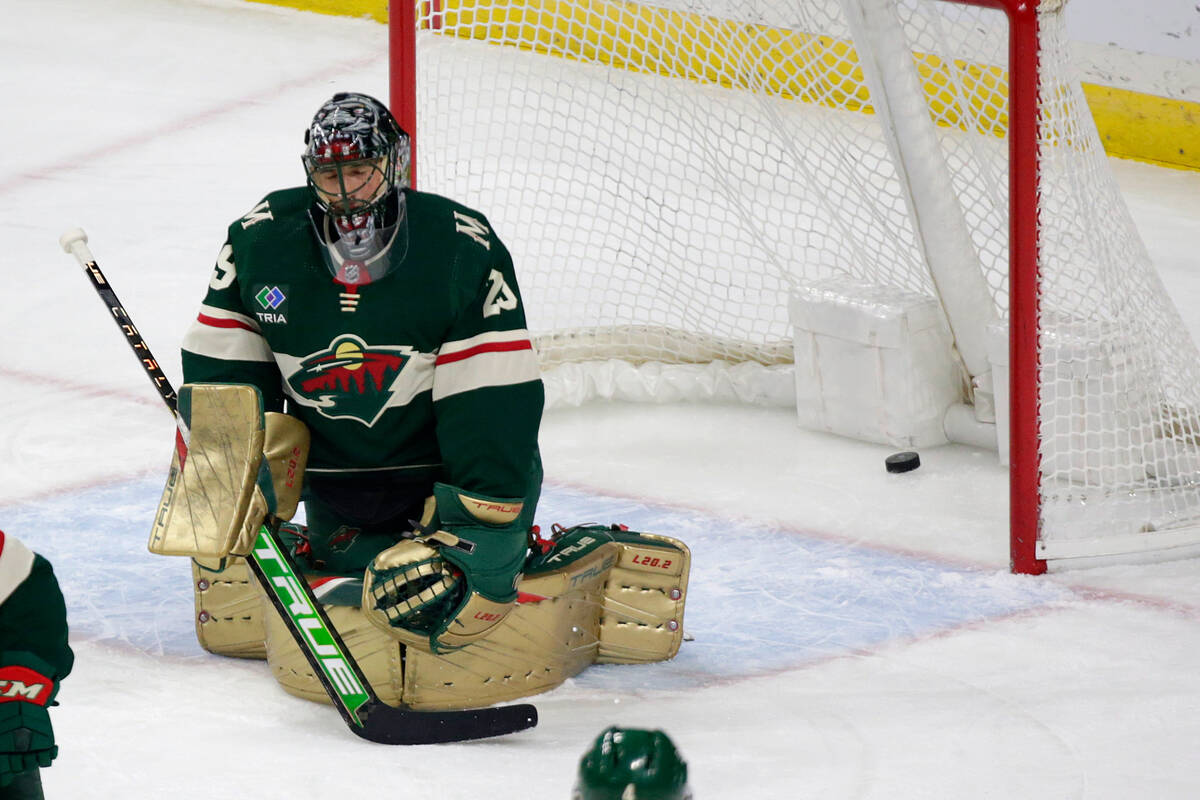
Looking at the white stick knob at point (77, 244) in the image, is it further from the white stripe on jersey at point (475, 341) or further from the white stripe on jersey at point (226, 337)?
the white stripe on jersey at point (475, 341)

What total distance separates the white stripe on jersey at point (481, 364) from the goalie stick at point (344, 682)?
1.05ft

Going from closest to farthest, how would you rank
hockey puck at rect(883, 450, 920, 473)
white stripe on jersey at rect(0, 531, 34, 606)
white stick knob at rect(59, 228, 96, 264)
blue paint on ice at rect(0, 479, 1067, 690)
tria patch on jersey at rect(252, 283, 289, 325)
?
white stripe on jersey at rect(0, 531, 34, 606) < tria patch on jersey at rect(252, 283, 289, 325) < white stick knob at rect(59, 228, 96, 264) < blue paint on ice at rect(0, 479, 1067, 690) < hockey puck at rect(883, 450, 920, 473)

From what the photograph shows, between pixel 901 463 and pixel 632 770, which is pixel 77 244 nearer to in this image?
pixel 901 463

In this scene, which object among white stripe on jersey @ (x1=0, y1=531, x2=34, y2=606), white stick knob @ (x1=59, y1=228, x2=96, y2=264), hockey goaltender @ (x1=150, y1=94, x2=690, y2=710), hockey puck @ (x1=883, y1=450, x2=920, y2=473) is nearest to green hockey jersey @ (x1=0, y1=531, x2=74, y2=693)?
white stripe on jersey @ (x1=0, y1=531, x2=34, y2=606)

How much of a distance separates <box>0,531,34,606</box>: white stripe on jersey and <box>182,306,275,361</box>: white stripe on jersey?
96cm

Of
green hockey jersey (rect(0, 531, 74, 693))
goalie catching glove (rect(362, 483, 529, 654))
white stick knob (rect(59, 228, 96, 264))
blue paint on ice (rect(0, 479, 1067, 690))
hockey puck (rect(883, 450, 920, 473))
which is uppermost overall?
white stick knob (rect(59, 228, 96, 264))

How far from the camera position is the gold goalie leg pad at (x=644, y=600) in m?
3.18

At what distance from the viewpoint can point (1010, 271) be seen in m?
3.53

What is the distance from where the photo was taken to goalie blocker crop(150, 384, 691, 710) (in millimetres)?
2811

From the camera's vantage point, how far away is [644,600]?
10.5 ft

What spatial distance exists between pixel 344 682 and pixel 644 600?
56cm

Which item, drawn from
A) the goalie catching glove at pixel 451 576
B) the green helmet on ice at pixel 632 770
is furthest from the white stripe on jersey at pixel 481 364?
the green helmet on ice at pixel 632 770

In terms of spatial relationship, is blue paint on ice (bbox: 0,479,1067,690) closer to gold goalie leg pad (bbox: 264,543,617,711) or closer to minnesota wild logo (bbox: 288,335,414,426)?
gold goalie leg pad (bbox: 264,543,617,711)

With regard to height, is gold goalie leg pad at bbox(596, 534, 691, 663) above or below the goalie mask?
below
